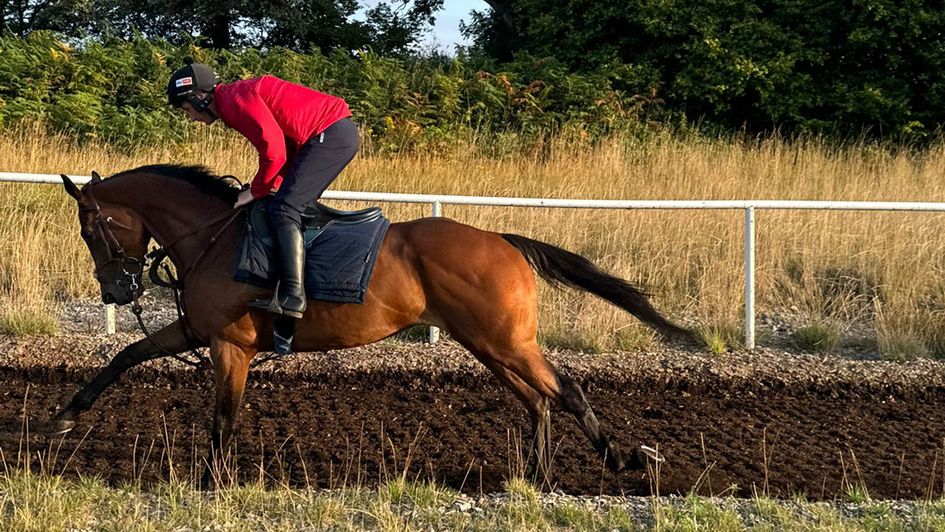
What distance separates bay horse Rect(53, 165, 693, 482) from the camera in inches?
213

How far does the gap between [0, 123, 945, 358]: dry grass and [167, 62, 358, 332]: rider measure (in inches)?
150

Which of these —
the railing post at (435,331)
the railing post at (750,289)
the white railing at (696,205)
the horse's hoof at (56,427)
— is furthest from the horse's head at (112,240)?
the railing post at (750,289)

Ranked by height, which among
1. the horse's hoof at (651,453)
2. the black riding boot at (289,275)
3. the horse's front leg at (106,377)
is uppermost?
the black riding boot at (289,275)

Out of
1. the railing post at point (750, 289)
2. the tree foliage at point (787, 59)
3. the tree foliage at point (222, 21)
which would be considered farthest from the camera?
the tree foliage at point (222, 21)

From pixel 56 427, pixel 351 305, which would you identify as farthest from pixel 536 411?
pixel 56 427

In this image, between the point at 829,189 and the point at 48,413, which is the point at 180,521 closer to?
the point at 48,413

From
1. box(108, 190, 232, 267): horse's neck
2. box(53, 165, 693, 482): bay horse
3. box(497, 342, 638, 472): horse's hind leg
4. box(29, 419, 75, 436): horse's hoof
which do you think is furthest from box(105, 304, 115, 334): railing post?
box(497, 342, 638, 472): horse's hind leg

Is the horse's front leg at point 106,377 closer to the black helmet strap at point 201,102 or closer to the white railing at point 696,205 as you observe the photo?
the black helmet strap at point 201,102

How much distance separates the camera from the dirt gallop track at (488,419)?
5.57m

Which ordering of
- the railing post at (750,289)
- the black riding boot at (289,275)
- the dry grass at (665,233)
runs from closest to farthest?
1. the black riding boot at (289,275)
2. the railing post at (750,289)
3. the dry grass at (665,233)

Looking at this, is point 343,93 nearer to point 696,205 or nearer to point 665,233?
point 665,233

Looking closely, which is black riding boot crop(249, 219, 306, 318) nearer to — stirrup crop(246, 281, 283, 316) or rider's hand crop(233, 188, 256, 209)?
stirrup crop(246, 281, 283, 316)

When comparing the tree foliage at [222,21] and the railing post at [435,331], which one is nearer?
the railing post at [435,331]

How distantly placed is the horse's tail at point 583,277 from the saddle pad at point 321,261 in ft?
2.87
